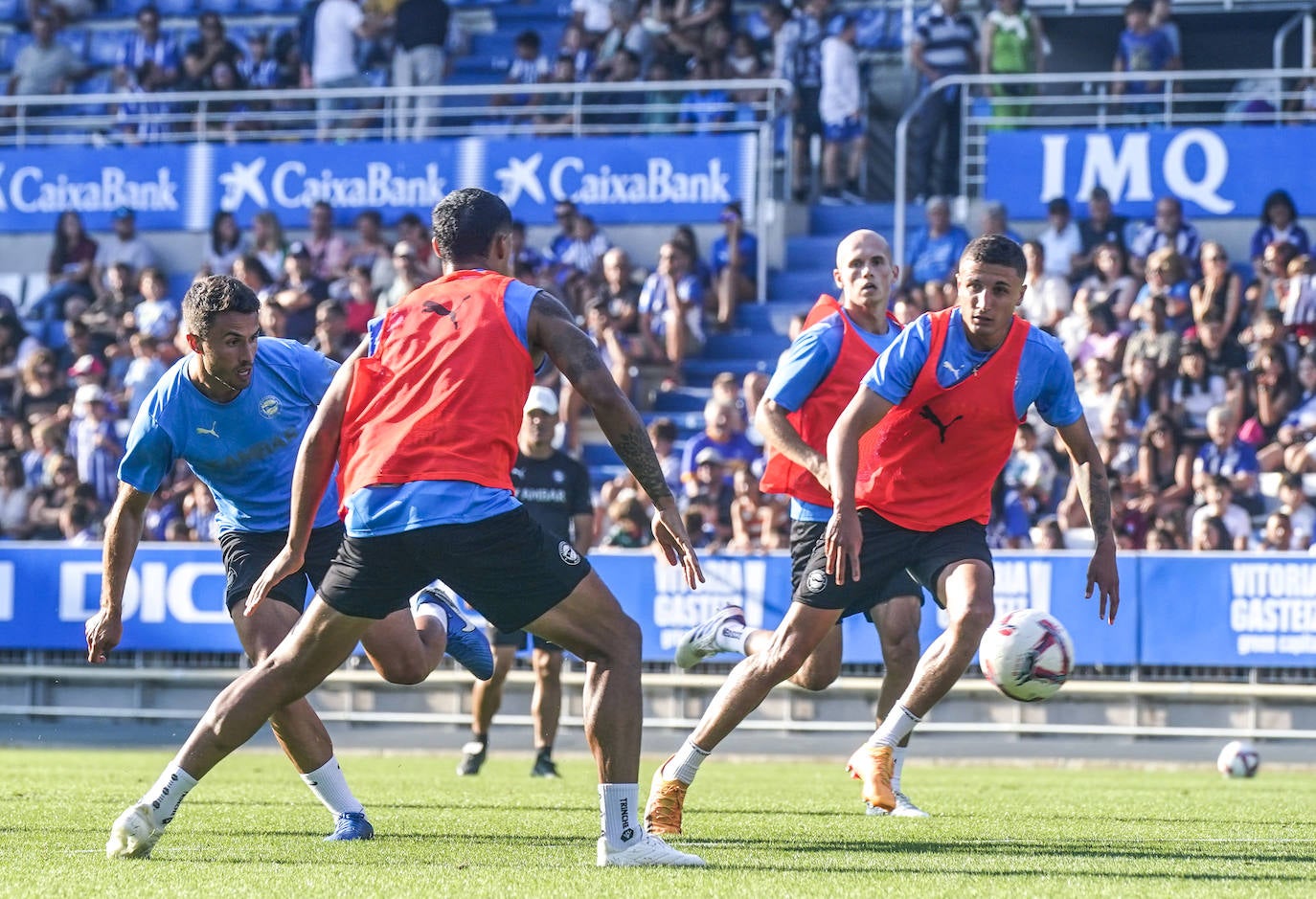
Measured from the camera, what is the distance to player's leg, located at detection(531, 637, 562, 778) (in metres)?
13.4

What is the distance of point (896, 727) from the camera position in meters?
9.12

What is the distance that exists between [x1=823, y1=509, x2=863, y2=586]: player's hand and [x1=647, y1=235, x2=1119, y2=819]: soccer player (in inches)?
2.1

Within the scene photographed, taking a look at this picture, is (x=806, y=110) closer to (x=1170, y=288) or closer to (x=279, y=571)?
(x=1170, y=288)

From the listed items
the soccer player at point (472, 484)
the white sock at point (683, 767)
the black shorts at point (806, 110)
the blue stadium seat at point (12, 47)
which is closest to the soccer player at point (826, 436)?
the white sock at point (683, 767)

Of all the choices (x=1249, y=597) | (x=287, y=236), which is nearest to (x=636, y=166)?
(x=287, y=236)

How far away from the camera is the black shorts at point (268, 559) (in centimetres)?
871

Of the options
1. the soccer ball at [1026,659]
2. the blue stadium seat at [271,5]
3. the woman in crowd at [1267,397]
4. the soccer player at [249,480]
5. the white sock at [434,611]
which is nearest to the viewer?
the soccer player at [249,480]

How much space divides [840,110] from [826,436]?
14.1m

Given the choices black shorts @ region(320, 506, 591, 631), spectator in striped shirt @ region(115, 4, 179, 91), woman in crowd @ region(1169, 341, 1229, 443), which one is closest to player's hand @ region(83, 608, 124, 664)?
black shorts @ region(320, 506, 591, 631)

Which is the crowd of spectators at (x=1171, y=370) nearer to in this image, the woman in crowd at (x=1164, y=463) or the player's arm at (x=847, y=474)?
the woman in crowd at (x=1164, y=463)

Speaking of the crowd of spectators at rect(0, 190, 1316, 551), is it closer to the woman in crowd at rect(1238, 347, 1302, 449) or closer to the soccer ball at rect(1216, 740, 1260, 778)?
the woman in crowd at rect(1238, 347, 1302, 449)

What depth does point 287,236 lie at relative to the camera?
24.3m

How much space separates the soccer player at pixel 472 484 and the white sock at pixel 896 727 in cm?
208

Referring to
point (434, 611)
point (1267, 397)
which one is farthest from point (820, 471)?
point (1267, 397)
